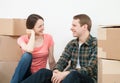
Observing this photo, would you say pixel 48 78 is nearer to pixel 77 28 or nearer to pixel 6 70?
pixel 77 28

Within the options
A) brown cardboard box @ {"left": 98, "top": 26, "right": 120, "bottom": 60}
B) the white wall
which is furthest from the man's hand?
the white wall

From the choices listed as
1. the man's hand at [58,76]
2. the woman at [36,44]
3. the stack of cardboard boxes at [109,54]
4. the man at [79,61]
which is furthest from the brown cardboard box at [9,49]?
the stack of cardboard boxes at [109,54]

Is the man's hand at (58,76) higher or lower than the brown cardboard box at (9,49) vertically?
lower

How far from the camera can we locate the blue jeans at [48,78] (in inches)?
67.9

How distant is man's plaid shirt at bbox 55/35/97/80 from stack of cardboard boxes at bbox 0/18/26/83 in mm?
501

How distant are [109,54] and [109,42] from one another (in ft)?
0.26

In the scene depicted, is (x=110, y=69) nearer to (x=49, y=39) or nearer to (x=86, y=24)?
(x=86, y=24)

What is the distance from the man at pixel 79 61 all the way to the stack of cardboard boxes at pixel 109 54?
21 centimetres

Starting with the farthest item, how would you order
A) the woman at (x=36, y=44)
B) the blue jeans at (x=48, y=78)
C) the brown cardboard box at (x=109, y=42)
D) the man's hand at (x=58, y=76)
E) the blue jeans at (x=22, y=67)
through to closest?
the woman at (x=36, y=44)
the blue jeans at (x=22, y=67)
the man's hand at (x=58, y=76)
the blue jeans at (x=48, y=78)
the brown cardboard box at (x=109, y=42)

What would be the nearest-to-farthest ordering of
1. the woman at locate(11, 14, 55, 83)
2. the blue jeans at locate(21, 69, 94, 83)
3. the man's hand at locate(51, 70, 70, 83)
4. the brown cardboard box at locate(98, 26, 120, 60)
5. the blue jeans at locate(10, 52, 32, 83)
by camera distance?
1. the brown cardboard box at locate(98, 26, 120, 60)
2. the blue jeans at locate(21, 69, 94, 83)
3. the man's hand at locate(51, 70, 70, 83)
4. the blue jeans at locate(10, 52, 32, 83)
5. the woman at locate(11, 14, 55, 83)

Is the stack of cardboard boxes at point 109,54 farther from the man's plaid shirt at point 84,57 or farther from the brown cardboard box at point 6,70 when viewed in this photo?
the brown cardboard box at point 6,70

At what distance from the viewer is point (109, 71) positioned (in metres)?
1.58

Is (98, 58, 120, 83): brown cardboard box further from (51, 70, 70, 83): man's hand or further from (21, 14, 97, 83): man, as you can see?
(51, 70, 70, 83): man's hand

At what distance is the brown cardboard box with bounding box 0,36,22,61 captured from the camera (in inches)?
90.8
